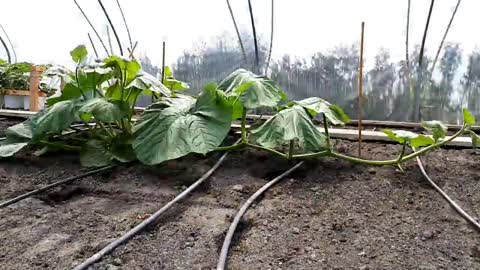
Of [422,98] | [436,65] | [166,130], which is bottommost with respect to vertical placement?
[166,130]

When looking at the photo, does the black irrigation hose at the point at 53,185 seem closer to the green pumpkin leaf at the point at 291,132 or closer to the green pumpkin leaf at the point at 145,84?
the green pumpkin leaf at the point at 145,84

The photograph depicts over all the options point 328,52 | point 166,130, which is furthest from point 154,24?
point 166,130

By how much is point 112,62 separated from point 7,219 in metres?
0.60

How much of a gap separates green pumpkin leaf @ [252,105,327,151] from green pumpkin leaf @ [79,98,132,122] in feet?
1.46

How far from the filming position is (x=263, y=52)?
2729mm

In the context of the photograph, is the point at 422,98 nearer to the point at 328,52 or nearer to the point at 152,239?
the point at 328,52

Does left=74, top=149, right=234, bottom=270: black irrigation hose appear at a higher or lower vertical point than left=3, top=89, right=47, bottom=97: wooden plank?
lower

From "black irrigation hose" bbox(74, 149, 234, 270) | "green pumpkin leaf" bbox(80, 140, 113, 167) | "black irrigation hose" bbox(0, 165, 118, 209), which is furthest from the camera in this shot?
"green pumpkin leaf" bbox(80, 140, 113, 167)

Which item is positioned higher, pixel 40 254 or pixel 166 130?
pixel 166 130

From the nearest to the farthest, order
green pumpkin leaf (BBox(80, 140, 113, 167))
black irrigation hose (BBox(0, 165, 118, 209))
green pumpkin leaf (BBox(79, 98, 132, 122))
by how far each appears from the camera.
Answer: black irrigation hose (BBox(0, 165, 118, 209))
green pumpkin leaf (BBox(79, 98, 132, 122))
green pumpkin leaf (BBox(80, 140, 113, 167))

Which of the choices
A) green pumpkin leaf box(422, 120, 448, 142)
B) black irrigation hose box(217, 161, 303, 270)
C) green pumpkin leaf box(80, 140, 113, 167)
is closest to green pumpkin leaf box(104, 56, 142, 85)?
green pumpkin leaf box(80, 140, 113, 167)

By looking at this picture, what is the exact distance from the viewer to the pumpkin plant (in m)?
1.19

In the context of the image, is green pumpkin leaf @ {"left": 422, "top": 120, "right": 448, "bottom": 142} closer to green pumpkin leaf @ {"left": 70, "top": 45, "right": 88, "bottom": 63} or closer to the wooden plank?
green pumpkin leaf @ {"left": 70, "top": 45, "right": 88, "bottom": 63}

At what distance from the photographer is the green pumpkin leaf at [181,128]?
3.77 ft
